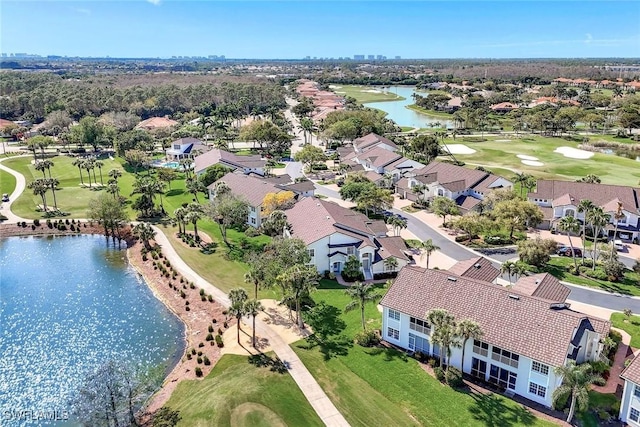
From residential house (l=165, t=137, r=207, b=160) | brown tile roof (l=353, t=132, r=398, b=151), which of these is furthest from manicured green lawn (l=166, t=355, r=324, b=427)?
brown tile roof (l=353, t=132, r=398, b=151)

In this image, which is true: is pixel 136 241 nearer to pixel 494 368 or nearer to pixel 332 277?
pixel 332 277

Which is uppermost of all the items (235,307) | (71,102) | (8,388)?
(71,102)

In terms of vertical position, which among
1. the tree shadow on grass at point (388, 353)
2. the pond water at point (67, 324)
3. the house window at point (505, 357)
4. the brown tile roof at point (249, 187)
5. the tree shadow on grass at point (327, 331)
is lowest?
the pond water at point (67, 324)

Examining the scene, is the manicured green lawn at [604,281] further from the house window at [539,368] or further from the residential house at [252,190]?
the residential house at [252,190]

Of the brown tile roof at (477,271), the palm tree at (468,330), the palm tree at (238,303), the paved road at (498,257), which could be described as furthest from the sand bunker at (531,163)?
the palm tree at (238,303)

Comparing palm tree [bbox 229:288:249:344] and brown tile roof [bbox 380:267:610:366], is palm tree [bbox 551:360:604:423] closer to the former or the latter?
brown tile roof [bbox 380:267:610:366]

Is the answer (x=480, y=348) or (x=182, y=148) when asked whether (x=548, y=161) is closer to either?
(x=182, y=148)

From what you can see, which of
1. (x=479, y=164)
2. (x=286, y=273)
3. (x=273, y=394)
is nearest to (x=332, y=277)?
(x=286, y=273)
